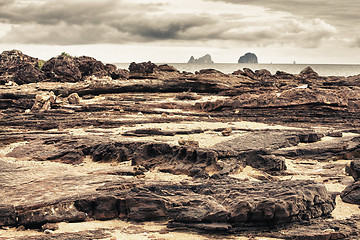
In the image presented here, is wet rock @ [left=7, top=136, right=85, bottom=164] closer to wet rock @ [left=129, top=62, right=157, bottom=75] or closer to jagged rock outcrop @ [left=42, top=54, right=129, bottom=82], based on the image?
wet rock @ [left=129, top=62, right=157, bottom=75]

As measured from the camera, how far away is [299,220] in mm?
9375

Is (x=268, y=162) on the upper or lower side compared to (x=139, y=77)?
lower

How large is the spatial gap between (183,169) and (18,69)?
42.3 meters

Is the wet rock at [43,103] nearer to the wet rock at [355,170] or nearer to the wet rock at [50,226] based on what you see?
the wet rock at [50,226]

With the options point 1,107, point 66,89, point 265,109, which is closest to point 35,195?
point 265,109

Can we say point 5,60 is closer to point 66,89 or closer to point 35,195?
point 66,89

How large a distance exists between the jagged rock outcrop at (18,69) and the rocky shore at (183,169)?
1081cm

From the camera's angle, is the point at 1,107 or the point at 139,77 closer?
the point at 1,107

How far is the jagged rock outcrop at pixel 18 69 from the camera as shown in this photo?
42.9m

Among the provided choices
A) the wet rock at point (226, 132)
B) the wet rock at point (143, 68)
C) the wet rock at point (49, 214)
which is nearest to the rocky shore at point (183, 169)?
the wet rock at point (49, 214)

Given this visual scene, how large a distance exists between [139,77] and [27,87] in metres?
11.4

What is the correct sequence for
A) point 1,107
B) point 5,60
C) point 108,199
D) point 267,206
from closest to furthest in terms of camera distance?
point 267,206
point 108,199
point 1,107
point 5,60

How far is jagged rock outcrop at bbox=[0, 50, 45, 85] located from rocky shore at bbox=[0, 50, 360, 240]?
35.5 ft

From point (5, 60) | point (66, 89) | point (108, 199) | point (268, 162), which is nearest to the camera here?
point (108, 199)
